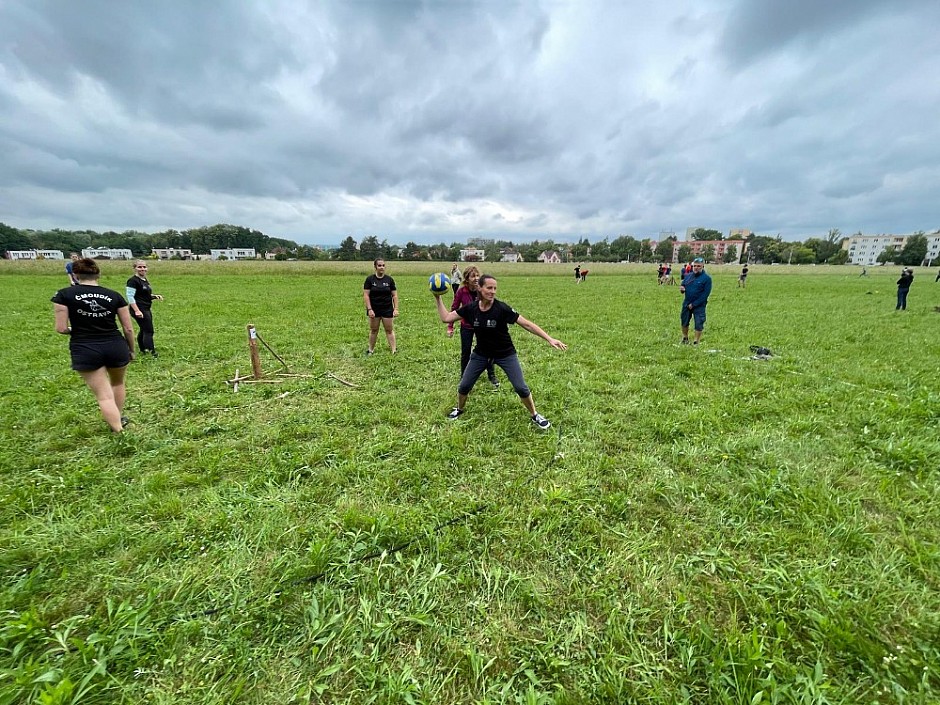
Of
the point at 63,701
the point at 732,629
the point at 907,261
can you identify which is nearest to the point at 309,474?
the point at 63,701

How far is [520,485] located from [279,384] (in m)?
5.07

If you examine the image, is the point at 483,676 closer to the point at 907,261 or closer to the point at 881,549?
the point at 881,549

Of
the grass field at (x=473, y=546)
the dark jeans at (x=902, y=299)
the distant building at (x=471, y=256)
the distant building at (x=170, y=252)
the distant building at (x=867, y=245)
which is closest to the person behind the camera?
the grass field at (x=473, y=546)

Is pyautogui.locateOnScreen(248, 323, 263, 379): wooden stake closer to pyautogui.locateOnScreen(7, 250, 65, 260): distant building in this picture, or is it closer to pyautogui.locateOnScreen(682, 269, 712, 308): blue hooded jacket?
pyautogui.locateOnScreen(682, 269, 712, 308): blue hooded jacket

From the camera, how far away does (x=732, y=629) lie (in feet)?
7.91

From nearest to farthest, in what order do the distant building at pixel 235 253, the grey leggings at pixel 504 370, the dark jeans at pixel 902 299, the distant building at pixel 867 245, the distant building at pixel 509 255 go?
the grey leggings at pixel 504 370
the dark jeans at pixel 902 299
the distant building at pixel 235 253
the distant building at pixel 509 255
the distant building at pixel 867 245

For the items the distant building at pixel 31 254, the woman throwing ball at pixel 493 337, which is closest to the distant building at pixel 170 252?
the distant building at pixel 31 254

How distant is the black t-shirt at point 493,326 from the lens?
4.96m

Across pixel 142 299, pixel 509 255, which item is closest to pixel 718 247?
pixel 509 255

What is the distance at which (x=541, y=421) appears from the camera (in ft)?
16.9

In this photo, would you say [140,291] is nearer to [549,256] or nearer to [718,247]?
[549,256]

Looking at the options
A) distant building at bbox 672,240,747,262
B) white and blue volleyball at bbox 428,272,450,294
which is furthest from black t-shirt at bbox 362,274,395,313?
distant building at bbox 672,240,747,262

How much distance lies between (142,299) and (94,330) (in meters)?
4.60

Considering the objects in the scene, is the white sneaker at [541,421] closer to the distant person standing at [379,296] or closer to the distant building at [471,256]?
the distant person standing at [379,296]
